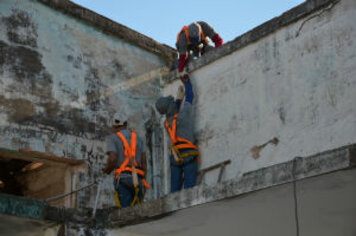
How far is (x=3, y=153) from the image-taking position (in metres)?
9.07

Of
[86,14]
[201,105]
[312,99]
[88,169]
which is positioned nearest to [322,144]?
[312,99]

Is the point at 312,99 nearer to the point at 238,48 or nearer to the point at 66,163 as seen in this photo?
the point at 238,48

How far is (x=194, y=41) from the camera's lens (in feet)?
33.7

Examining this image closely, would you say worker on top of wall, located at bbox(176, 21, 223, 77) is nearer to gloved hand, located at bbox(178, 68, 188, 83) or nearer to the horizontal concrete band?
gloved hand, located at bbox(178, 68, 188, 83)

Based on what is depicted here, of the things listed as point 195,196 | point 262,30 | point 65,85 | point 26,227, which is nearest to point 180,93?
point 262,30

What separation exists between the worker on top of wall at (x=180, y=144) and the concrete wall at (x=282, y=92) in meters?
0.59

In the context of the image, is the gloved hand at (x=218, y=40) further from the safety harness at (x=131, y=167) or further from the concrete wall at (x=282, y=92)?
the safety harness at (x=131, y=167)

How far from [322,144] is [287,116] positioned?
0.68 metres

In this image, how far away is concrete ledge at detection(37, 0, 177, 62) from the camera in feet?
34.1

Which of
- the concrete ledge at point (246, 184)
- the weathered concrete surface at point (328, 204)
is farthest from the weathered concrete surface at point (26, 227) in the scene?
the weathered concrete surface at point (328, 204)

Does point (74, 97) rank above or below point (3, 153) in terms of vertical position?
above

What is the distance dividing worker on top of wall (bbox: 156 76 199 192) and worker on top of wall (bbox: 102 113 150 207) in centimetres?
42

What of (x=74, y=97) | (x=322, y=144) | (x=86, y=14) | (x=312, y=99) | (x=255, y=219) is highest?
(x=86, y=14)

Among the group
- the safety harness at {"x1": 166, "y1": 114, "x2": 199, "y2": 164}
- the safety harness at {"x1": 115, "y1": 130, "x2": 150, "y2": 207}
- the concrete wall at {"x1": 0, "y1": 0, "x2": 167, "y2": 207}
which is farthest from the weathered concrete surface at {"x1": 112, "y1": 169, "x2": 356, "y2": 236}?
the concrete wall at {"x1": 0, "y1": 0, "x2": 167, "y2": 207}
